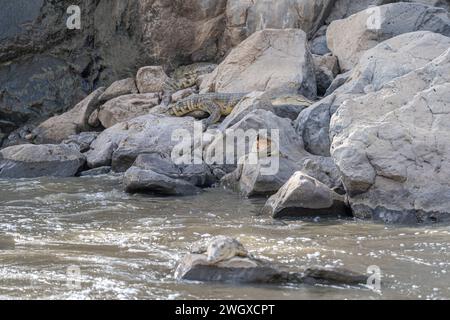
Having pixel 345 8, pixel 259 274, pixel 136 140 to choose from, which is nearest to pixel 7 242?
pixel 259 274

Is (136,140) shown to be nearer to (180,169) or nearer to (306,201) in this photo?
(180,169)

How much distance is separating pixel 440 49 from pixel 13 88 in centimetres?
885

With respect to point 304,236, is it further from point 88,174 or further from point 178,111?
point 178,111

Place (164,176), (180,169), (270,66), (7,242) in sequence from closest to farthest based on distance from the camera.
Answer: (7,242)
(164,176)
(180,169)
(270,66)

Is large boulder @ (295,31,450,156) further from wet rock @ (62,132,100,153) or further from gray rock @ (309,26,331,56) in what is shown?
wet rock @ (62,132,100,153)

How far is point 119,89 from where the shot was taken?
14391 mm

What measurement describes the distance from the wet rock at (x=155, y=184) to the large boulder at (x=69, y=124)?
469cm

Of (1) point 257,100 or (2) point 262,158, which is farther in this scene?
(1) point 257,100

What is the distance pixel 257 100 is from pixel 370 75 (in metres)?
1.51

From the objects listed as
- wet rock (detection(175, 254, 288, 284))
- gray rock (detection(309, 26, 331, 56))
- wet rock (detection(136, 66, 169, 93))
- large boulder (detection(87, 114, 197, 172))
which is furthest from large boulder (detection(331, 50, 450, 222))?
wet rock (detection(136, 66, 169, 93))

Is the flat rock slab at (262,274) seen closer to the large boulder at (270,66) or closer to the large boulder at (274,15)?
the large boulder at (270,66)

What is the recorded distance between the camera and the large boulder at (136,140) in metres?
11.0

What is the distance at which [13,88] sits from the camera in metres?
15.8

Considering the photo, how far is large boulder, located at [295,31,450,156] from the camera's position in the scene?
9758 millimetres
